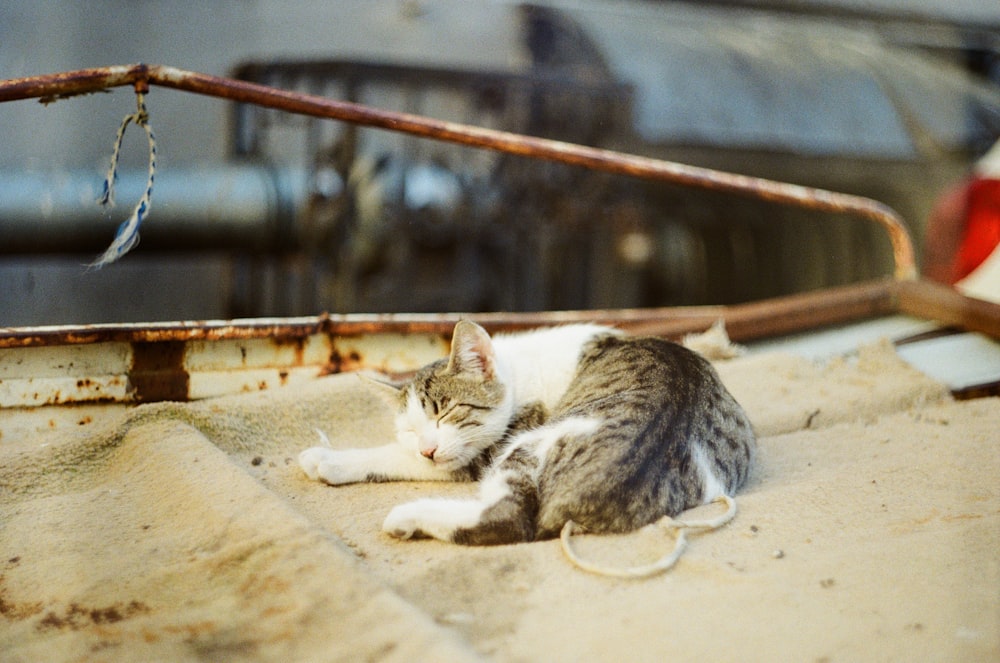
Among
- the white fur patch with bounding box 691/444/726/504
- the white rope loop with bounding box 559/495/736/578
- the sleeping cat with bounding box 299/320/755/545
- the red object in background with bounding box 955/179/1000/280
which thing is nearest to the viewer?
the white rope loop with bounding box 559/495/736/578

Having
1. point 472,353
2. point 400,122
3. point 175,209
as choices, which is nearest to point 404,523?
point 472,353

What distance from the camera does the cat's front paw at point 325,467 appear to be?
6.33 feet

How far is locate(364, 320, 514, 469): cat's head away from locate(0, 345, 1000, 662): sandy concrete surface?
0.11 metres

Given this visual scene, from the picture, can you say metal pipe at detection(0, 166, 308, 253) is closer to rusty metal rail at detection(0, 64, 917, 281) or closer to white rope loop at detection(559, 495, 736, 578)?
rusty metal rail at detection(0, 64, 917, 281)

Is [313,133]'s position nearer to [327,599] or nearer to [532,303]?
[532,303]

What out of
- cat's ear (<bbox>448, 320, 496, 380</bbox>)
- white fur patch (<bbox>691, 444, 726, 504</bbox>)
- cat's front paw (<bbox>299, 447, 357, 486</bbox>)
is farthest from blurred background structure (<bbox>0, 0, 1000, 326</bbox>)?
white fur patch (<bbox>691, 444, 726, 504</bbox>)

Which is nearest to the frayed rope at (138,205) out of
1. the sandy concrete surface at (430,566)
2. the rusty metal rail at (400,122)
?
the rusty metal rail at (400,122)

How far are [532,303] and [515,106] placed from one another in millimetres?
1419

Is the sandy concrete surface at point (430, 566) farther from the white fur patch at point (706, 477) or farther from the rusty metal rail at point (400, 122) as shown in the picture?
the rusty metal rail at point (400, 122)

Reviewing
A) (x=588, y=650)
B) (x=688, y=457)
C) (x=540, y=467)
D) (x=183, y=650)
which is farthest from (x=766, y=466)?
(x=183, y=650)

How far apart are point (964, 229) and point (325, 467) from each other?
325 cm

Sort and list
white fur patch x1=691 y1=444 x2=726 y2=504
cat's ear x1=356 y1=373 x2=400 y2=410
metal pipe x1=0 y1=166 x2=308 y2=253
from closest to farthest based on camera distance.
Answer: white fur patch x1=691 y1=444 x2=726 y2=504 < cat's ear x1=356 y1=373 x2=400 y2=410 < metal pipe x1=0 y1=166 x2=308 y2=253

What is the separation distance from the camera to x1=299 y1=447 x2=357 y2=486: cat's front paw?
1931 millimetres

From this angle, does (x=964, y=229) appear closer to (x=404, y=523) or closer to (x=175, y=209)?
(x=404, y=523)
